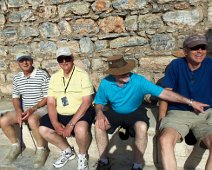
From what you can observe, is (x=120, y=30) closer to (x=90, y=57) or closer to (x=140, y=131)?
(x=90, y=57)

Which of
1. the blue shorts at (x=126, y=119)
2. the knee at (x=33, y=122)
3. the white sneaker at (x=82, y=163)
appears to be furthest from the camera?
the knee at (x=33, y=122)

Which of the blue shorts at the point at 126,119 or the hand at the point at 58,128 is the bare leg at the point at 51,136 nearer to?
the hand at the point at 58,128

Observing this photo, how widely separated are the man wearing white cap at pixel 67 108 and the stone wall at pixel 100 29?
32.9 inches

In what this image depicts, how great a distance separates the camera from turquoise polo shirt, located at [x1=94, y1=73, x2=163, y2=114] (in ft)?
11.4

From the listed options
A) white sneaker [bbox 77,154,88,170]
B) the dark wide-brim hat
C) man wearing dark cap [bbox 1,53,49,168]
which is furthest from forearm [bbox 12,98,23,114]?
the dark wide-brim hat

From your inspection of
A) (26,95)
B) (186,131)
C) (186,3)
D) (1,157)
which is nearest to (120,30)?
(186,3)

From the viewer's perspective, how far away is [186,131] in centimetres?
323

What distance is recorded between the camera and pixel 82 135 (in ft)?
11.8

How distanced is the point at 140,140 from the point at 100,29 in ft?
5.80

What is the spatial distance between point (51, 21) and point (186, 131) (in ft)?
8.36

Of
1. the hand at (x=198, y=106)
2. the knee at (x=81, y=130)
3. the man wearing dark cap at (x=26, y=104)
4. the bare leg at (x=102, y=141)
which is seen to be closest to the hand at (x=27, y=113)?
the man wearing dark cap at (x=26, y=104)

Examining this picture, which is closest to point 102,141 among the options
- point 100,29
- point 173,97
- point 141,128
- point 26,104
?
point 141,128

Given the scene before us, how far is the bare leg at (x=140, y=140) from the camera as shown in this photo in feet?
11.2

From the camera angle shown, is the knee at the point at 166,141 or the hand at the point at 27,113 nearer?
the knee at the point at 166,141
